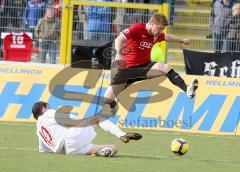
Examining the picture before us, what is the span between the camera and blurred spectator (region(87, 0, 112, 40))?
781 inches

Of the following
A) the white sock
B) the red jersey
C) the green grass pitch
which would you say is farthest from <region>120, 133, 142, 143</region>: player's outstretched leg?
the red jersey

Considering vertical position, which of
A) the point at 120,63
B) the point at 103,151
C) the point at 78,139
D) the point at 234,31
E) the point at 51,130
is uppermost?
the point at 234,31

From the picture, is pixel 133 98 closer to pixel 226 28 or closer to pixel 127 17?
pixel 127 17

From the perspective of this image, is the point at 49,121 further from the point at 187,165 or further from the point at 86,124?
the point at 187,165

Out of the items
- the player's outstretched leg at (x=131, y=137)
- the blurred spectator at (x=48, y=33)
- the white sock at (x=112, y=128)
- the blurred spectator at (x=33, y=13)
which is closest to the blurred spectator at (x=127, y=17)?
the blurred spectator at (x=48, y=33)

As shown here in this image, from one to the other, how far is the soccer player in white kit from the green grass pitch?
0.62 ft

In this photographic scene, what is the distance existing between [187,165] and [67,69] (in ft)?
21.5

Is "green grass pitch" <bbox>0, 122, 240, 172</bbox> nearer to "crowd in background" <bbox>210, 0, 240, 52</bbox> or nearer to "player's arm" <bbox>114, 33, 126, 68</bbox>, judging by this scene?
"player's arm" <bbox>114, 33, 126, 68</bbox>

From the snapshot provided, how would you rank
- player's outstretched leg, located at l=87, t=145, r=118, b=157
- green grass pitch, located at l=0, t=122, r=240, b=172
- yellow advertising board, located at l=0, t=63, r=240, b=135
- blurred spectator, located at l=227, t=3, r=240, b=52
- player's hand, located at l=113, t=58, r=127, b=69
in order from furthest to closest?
blurred spectator, located at l=227, t=3, r=240, b=52 < yellow advertising board, located at l=0, t=63, r=240, b=135 < player's hand, located at l=113, t=58, r=127, b=69 < player's outstretched leg, located at l=87, t=145, r=118, b=157 < green grass pitch, located at l=0, t=122, r=240, b=172

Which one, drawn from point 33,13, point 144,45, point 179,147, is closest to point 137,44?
point 144,45

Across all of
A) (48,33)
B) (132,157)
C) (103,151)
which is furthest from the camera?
(48,33)

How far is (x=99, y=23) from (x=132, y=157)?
785cm

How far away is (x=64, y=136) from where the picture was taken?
479 inches

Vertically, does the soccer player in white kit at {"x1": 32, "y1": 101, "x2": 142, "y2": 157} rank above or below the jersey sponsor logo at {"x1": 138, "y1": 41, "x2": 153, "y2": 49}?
below
